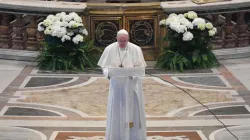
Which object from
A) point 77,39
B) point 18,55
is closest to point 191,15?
point 77,39

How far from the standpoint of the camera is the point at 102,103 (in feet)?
43.1

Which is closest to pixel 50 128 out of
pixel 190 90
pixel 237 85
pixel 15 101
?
pixel 15 101

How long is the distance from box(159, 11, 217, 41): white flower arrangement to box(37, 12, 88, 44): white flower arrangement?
5.22 ft

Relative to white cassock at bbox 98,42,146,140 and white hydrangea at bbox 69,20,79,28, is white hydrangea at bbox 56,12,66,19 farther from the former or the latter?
white cassock at bbox 98,42,146,140

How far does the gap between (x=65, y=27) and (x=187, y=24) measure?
2347 mm

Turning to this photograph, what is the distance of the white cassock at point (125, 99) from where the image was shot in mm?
10305

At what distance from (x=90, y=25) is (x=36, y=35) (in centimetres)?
122

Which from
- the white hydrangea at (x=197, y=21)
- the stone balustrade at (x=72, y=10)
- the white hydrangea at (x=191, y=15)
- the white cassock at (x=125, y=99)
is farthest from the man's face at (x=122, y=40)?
the stone balustrade at (x=72, y=10)

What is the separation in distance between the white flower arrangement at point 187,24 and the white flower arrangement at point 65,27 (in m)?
A: 1.59

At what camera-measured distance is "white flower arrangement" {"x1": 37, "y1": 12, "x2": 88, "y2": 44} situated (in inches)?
595

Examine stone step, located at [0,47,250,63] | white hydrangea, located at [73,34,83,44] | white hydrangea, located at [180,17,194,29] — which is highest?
white hydrangea, located at [180,17,194,29]

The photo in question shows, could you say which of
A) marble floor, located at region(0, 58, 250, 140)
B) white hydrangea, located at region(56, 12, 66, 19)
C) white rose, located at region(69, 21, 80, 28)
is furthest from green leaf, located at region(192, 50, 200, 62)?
white hydrangea, located at region(56, 12, 66, 19)

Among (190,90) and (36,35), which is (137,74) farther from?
(36,35)

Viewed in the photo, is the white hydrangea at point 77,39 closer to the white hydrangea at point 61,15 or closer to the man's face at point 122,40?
the white hydrangea at point 61,15
